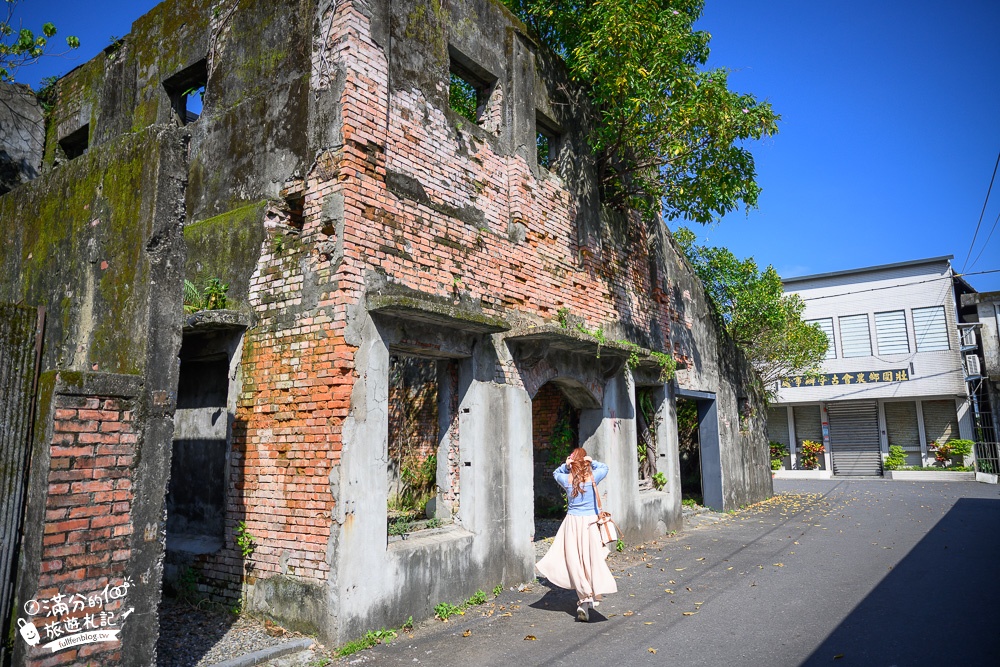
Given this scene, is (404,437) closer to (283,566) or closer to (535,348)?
(535,348)

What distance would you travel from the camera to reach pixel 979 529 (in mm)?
11891

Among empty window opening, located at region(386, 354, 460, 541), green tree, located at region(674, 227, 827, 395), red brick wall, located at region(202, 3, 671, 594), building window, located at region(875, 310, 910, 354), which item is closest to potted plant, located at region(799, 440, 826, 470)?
building window, located at region(875, 310, 910, 354)

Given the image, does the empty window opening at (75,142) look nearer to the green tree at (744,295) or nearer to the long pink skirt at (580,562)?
the long pink skirt at (580,562)

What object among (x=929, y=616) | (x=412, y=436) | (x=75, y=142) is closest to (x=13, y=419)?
(x=412, y=436)

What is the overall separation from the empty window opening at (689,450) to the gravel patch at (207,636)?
11632mm

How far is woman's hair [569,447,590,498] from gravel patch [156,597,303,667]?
3099 mm

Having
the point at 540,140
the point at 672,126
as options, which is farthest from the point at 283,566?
the point at 540,140

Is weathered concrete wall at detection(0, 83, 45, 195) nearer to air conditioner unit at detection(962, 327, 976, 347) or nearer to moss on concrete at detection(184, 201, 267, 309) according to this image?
moss on concrete at detection(184, 201, 267, 309)

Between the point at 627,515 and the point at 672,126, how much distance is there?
21.0 ft

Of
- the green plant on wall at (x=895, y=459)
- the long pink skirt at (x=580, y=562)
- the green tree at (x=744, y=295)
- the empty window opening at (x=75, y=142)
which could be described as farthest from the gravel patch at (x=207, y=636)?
the green plant on wall at (x=895, y=459)

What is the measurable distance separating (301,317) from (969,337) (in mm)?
28402

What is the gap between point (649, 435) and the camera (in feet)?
41.3

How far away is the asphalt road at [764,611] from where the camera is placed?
18.5 ft

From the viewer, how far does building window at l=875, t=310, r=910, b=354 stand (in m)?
27.5
